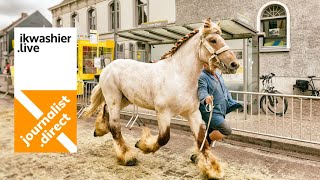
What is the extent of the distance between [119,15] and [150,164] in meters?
19.9

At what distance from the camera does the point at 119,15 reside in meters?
23.2

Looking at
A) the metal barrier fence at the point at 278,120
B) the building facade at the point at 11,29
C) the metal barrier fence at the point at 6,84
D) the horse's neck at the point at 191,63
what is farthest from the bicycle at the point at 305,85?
the building facade at the point at 11,29

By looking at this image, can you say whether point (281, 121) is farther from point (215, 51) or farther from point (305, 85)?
point (305, 85)

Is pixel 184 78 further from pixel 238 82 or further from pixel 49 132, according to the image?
pixel 238 82

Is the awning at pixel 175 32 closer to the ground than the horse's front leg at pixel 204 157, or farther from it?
farther from it

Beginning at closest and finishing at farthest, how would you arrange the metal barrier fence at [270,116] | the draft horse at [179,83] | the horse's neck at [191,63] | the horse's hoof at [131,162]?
the draft horse at [179,83] → the horse's neck at [191,63] → the horse's hoof at [131,162] → the metal barrier fence at [270,116]

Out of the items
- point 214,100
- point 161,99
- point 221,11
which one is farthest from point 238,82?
point 221,11

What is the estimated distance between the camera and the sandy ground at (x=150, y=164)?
4277 millimetres

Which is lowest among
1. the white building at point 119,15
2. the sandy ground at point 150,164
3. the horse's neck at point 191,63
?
the sandy ground at point 150,164

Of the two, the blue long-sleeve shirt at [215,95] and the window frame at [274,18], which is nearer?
the blue long-sleeve shirt at [215,95]

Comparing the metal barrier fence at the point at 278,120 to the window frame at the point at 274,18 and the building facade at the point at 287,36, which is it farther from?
the window frame at the point at 274,18

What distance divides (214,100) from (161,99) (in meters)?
0.83

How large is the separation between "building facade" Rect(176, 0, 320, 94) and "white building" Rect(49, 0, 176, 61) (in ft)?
17.4

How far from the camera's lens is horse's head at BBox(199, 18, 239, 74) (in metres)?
3.64
